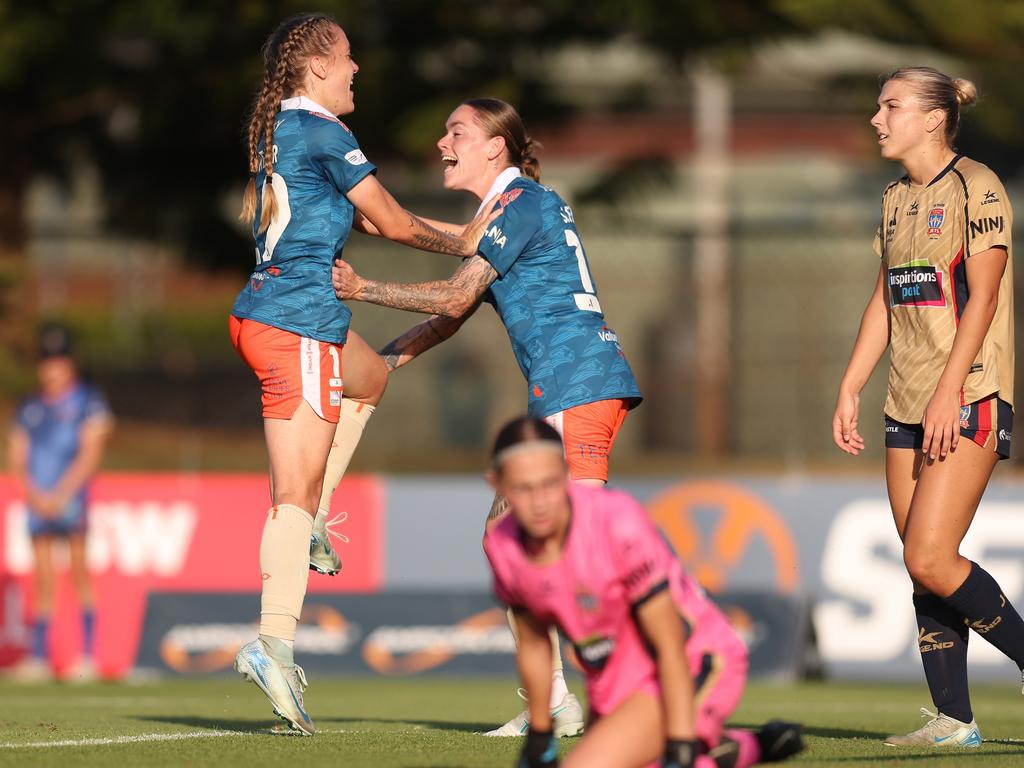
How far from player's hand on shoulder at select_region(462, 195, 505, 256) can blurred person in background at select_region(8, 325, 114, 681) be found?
6.76m

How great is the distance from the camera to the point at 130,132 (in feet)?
61.0

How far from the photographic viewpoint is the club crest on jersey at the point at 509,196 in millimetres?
6348

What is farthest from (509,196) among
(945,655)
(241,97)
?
(241,97)

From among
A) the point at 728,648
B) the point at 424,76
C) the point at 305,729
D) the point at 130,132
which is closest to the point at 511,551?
the point at 728,648

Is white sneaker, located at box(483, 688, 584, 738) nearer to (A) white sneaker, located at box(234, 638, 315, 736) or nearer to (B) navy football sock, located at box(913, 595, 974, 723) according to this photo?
(A) white sneaker, located at box(234, 638, 315, 736)

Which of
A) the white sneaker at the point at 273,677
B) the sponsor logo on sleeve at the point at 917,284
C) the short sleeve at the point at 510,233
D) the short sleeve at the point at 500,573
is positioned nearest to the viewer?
the short sleeve at the point at 500,573

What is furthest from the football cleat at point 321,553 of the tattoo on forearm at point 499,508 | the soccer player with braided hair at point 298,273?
the tattoo on forearm at point 499,508

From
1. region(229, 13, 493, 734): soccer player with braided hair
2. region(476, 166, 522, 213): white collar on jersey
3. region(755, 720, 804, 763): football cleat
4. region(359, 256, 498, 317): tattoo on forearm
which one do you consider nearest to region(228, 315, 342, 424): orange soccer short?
region(229, 13, 493, 734): soccer player with braided hair

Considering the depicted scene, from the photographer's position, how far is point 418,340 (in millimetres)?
6758

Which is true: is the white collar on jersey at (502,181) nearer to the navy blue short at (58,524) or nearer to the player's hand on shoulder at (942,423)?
the player's hand on shoulder at (942,423)

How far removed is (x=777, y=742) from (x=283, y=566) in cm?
197

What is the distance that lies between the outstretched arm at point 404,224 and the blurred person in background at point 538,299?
0.06m

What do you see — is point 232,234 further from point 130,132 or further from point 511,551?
point 511,551

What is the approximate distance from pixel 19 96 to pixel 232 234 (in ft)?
8.80
